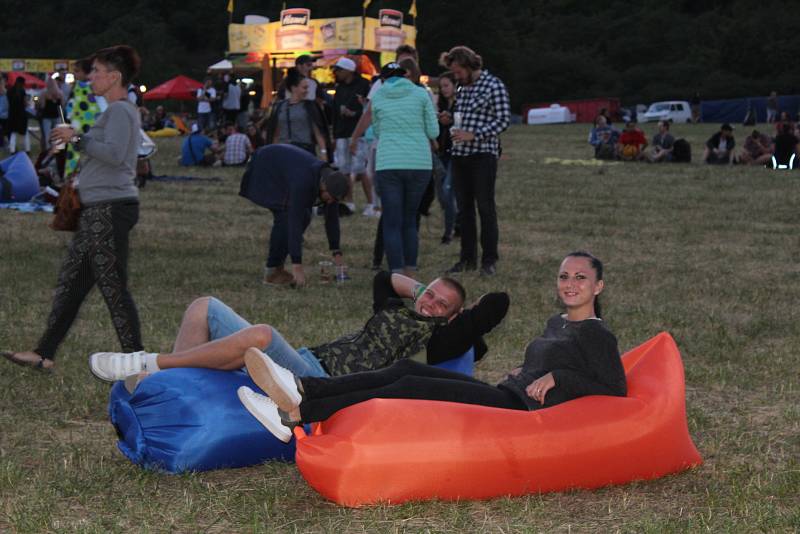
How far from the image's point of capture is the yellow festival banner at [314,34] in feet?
149

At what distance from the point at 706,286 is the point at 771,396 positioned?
4.10 m

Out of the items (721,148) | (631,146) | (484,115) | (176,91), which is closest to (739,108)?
(176,91)

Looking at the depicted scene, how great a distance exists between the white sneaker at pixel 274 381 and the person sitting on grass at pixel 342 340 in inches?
20.5

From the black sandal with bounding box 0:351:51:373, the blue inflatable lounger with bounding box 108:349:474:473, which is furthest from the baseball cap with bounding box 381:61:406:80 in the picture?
the blue inflatable lounger with bounding box 108:349:474:473

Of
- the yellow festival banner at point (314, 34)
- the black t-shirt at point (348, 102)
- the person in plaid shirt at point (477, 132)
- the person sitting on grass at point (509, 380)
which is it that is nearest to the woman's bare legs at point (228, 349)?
the person sitting on grass at point (509, 380)

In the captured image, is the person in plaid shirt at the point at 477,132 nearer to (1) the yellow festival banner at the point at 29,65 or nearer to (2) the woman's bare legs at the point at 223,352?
(2) the woman's bare legs at the point at 223,352

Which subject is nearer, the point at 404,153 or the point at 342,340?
the point at 342,340

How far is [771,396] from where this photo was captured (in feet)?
22.1

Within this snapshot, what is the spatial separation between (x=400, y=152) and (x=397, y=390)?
5.24 m

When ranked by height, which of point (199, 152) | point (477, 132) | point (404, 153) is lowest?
point (199, 152)

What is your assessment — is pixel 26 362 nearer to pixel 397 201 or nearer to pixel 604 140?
pixel 397 201

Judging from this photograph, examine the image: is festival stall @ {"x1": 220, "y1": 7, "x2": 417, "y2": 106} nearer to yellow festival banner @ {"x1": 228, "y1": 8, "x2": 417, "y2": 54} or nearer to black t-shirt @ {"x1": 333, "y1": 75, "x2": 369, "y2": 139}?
yellow festival banner @ {"x1": 228, "y1": 8, "x2": 417, "y2": 54}

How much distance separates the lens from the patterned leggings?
675 cm

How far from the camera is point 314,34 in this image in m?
46.0
